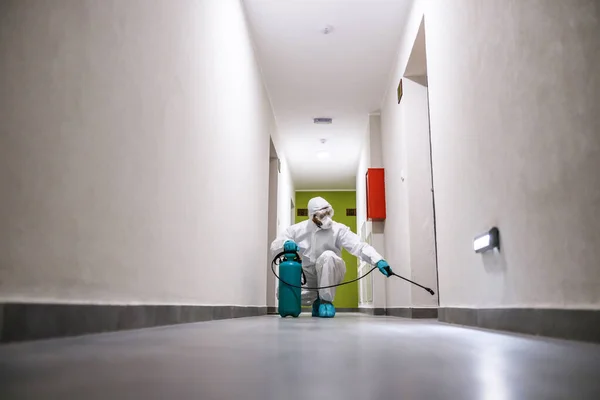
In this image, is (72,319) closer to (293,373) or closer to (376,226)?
(293,373)

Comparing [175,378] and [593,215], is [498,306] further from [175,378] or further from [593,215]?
[175,378]

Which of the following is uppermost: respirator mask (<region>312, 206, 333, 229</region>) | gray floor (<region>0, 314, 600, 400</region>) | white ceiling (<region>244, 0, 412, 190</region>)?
white ceiling (<region>244, 0, 412, 190</region>)

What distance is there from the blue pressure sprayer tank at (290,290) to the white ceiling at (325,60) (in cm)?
227

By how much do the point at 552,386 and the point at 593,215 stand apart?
898 millimetres

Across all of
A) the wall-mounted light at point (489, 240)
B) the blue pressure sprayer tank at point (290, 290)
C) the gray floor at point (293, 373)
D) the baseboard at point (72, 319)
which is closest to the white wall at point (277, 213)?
the blue pressure sprayer tank at point (290, 290)

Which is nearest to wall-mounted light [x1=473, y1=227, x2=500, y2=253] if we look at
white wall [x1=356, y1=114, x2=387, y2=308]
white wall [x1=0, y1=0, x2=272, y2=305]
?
white wall [x1=0, y1=0, x2=272, y2=305]

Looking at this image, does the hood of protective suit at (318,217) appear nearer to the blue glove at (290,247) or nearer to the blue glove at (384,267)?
the blue glove at (290,247)

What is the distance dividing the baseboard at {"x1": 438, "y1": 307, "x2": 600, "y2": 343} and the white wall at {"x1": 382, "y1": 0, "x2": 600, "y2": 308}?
1.3 inches

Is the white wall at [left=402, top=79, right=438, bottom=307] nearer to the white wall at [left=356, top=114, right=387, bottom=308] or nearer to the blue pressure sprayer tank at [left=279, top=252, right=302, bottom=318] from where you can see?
the blue pressure sprayer tank at [left=279, top=252, right=302, bottom=318]

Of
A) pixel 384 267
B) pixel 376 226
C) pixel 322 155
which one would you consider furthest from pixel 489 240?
pixel 322 155

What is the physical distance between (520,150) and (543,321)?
0.63 metres

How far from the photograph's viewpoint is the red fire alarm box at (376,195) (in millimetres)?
6242

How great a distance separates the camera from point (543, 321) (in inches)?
65.8

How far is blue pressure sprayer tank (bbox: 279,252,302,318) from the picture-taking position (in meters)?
4.73
